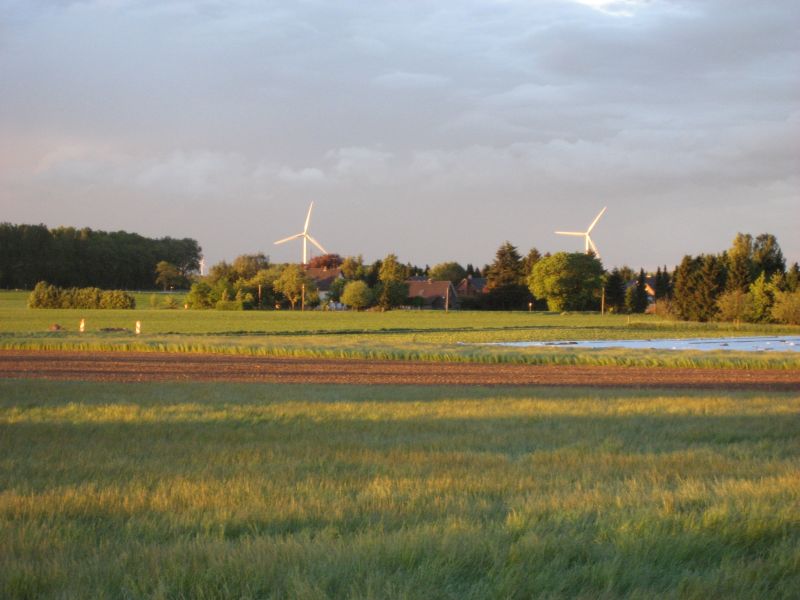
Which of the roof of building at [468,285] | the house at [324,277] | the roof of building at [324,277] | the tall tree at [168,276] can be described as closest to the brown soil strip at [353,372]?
the house at [324,277]

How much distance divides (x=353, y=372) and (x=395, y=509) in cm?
2511

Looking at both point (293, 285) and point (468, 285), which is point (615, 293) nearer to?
point (468, 285)

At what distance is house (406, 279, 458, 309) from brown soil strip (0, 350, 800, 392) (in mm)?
106003

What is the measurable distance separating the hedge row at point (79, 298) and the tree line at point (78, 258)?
41.8m

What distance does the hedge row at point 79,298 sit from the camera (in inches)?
4257

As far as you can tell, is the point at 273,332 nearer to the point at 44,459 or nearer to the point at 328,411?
the point at 328,411

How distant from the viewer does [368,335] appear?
67875 millimetres

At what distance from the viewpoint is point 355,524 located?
7.18 meters

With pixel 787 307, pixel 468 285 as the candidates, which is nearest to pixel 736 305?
pixel 787 307

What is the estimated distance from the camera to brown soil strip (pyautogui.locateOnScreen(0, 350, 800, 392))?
1109 inches

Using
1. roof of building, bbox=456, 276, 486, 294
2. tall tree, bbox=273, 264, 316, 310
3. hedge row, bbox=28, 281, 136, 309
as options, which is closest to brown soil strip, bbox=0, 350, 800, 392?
hedge row, bbox=28, 281, 136, 309

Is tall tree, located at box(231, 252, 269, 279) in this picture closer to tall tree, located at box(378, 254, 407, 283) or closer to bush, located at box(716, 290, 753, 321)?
tall tree, located at box(378, 254, 407, 283)

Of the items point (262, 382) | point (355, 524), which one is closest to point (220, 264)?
point (262, 382)

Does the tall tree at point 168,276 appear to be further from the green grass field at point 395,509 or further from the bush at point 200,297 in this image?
the green grass field at point 395,509
